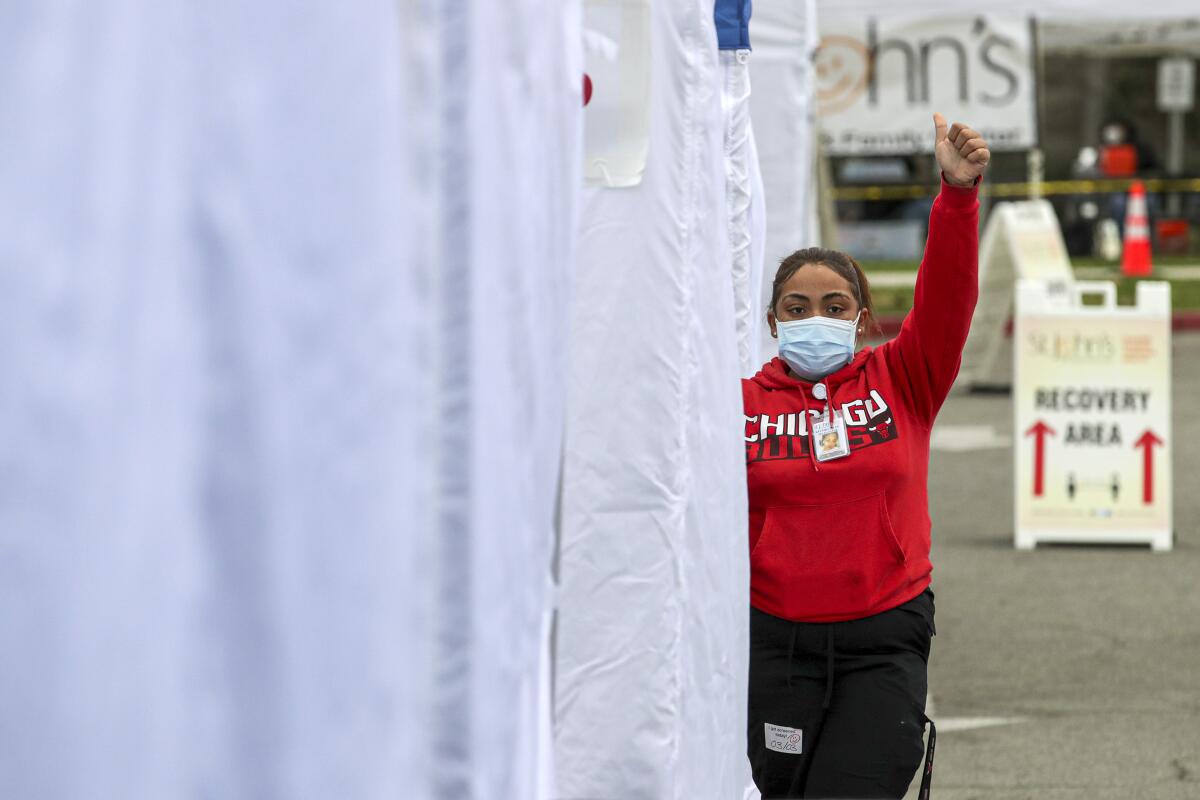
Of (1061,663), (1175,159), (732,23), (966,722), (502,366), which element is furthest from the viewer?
(1175,159)

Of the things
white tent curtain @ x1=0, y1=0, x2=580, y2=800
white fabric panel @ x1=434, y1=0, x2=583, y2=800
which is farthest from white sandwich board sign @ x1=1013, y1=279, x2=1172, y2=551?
white tent curtain @ x1=0, y1=0, x2=580, y2=800

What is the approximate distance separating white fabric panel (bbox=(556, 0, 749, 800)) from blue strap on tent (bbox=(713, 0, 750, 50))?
640mm

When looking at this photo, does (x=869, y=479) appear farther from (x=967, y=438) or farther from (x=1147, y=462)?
(x=967, y=438)

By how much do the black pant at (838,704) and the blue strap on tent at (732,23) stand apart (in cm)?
110

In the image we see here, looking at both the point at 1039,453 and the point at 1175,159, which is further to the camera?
the point at 1175,159

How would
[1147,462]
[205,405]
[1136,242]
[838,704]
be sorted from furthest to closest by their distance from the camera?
[1136,242] < [1147,462] < [838,704] < [205,405]

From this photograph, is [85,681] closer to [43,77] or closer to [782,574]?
[43,77]

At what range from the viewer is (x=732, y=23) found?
346 cm

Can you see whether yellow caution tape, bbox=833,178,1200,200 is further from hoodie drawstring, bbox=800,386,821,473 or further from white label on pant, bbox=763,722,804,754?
white label on pant, bbox=763,722,804,754

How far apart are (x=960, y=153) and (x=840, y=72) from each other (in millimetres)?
10469

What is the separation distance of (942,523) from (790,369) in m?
6.33

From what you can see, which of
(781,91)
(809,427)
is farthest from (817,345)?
(781,91)

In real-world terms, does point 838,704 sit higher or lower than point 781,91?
lower

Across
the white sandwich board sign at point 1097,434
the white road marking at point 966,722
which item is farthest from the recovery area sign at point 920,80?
the white road marking at point 966,722
